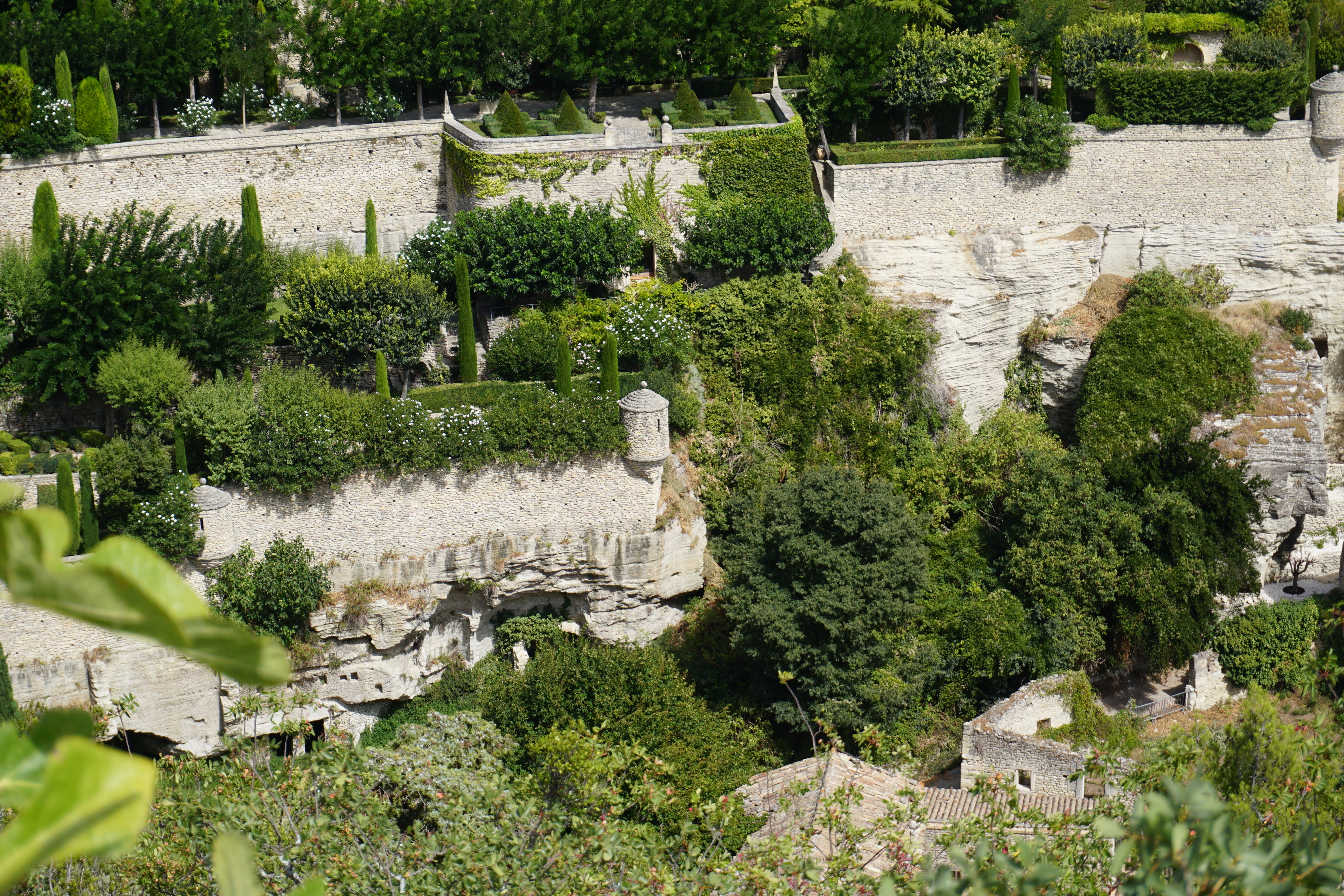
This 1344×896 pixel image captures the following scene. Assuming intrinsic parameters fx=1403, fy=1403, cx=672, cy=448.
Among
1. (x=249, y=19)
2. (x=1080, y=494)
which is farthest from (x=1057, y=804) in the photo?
(x=249, y=19)

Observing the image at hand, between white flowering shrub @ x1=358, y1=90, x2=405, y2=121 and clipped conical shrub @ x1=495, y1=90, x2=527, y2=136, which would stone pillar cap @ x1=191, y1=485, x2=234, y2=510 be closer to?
clipped conical shrub @ x1=495, y1=90, x2=527, y2=136

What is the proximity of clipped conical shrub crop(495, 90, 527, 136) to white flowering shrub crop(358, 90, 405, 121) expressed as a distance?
2739 millimetres

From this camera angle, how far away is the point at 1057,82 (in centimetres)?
2828

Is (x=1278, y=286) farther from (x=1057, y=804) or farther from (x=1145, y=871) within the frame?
(x=1145, y=871)

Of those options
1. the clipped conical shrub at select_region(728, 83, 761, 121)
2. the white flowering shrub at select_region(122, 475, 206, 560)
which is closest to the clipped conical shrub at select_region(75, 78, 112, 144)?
the white flowering shrub at select_region(122, 475, 206, 560)

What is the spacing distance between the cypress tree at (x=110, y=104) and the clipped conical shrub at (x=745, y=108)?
11.9 m

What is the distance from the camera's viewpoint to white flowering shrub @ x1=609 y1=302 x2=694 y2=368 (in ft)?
80.7

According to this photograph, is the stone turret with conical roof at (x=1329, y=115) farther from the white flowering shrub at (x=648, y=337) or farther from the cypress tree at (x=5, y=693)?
the cypress tree at (x=5, y=693)

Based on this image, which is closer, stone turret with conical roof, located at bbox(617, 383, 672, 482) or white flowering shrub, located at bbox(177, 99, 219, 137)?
stone turret with conical roof, located at bbox(617, 383, 672, 482)

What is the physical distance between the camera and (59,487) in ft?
66.6

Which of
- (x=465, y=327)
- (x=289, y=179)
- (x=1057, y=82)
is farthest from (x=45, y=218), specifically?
(x=1057, y=82)

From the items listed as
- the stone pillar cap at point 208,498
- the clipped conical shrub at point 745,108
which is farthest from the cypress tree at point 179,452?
the clipped conical shrub at point 745,108

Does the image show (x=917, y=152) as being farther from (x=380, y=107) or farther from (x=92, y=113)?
(x=92, y=113)

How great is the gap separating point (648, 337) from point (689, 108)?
→ 6.07 meters
